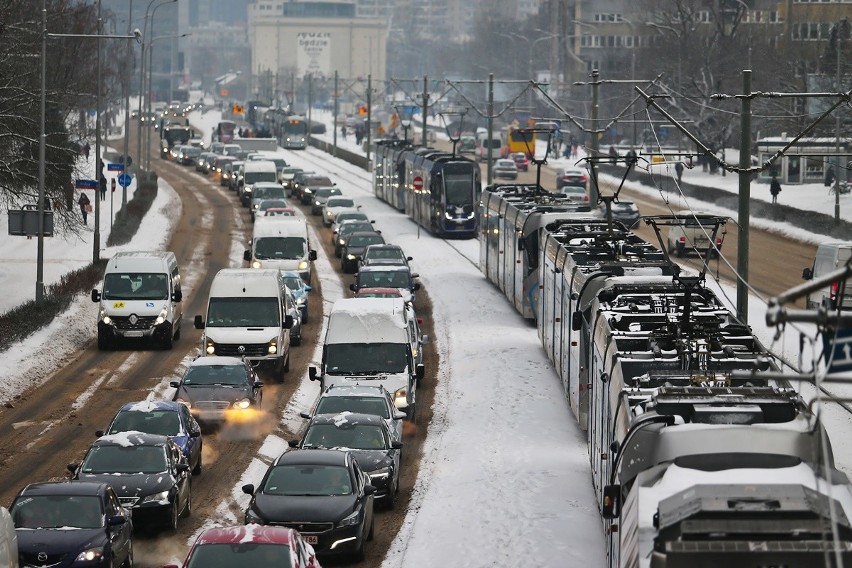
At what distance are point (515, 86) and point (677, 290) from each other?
155131mm

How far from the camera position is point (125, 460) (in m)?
22.2

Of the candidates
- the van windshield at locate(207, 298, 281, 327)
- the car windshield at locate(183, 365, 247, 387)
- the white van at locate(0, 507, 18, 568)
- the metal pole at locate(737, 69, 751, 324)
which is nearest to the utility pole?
the metal pole at locate(737, 69, 751, 324)

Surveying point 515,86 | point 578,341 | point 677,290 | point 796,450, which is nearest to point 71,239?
point 578,341

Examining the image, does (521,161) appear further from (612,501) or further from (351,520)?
(612,501)

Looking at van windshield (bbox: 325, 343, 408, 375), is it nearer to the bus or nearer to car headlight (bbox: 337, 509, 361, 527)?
car headlight (bbox: 337, 509, 361, 527)

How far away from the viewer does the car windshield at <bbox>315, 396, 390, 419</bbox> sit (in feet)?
85.7

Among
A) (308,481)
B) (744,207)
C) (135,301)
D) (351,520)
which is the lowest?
(351,520)

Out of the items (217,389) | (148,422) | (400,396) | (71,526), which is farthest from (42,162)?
(71,526)

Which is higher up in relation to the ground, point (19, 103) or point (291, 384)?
point (19, 103)

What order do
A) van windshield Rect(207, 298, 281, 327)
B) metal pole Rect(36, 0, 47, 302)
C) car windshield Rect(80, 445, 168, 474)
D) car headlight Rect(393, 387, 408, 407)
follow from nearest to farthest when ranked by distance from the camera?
car windshield Rect(80, 445, 168, 474)
car headlight Rect(393, 387, 408, 407)
van windshield Rect(207, 298, 281, 327)
metal pole Rect(36, 0, 47, 302)

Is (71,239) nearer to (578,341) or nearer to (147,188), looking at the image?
(147,188)

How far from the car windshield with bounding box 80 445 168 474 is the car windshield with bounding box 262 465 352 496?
7.28 ft

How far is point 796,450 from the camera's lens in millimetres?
14047

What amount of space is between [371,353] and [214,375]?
2.94 metres
